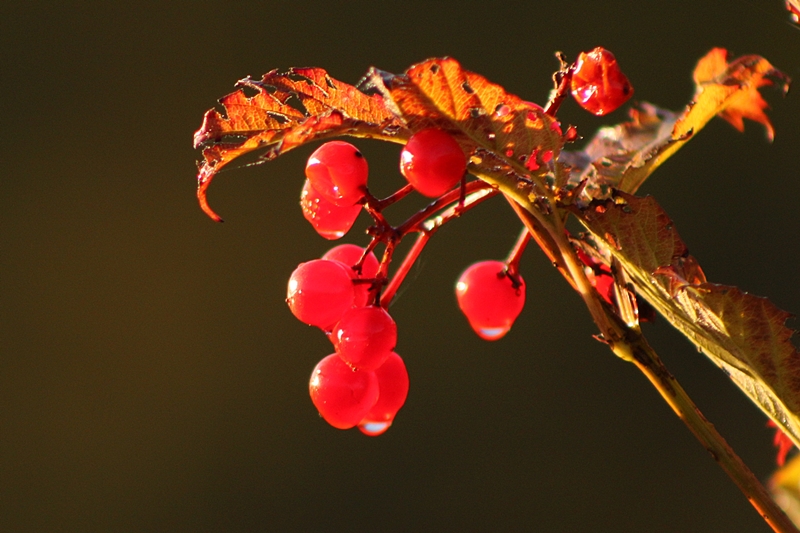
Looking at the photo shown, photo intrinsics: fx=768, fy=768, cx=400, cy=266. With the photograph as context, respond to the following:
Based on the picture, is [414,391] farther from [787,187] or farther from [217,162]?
[217,162]

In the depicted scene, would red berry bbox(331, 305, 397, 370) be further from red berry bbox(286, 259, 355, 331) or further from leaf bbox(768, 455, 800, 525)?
leaf bbox(768, 455, 800, 525)

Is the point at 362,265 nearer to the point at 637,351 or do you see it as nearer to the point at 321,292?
the point at 321,292

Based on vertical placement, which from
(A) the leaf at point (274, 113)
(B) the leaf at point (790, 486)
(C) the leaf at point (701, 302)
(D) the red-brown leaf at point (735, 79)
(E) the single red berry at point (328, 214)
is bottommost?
(B) the leaf at point (790, 486)

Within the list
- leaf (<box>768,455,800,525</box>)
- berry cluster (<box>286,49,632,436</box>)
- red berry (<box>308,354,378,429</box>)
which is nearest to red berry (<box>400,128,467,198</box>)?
berry cluster (<box>286,49,632,436</box>)

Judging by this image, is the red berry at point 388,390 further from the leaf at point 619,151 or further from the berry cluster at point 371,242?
the leaf at point 619,151

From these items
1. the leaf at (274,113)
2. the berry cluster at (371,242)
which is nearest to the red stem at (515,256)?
the berry cluster at (371,242)

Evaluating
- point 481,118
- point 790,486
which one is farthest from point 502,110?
point 790,486
